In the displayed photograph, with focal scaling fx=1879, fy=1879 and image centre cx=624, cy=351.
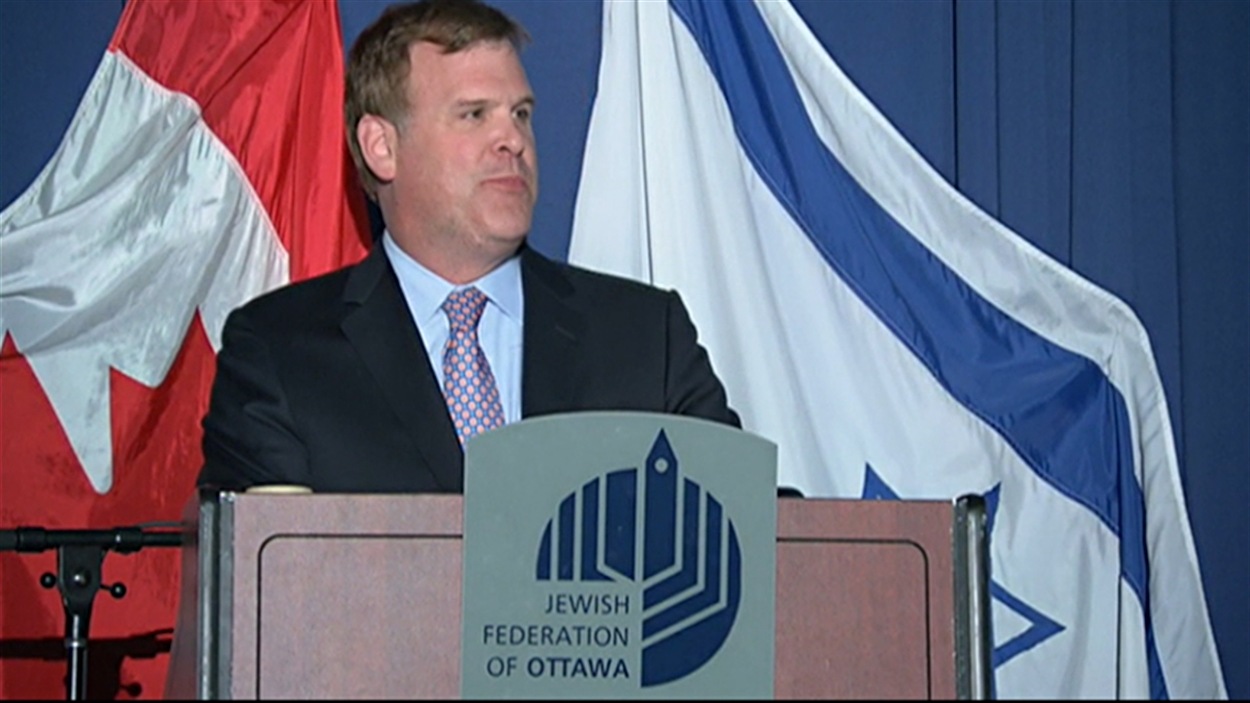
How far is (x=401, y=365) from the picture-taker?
2.26m

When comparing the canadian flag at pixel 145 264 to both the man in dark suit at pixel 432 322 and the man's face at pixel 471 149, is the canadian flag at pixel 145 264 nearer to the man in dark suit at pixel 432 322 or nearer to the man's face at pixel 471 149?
the man in dark suit at pixel 432 322

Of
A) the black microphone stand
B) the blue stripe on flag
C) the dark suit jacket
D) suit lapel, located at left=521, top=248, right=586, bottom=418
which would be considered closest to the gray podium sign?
the dark suit jacket

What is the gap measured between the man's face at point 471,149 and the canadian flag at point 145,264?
17.9 inches

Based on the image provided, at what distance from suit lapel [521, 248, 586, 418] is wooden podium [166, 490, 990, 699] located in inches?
26.6

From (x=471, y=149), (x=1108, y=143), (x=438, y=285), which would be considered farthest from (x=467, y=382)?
(x=1108, y=143)

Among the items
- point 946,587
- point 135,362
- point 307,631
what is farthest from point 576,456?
point 135,362

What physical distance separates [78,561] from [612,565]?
40.3 inches

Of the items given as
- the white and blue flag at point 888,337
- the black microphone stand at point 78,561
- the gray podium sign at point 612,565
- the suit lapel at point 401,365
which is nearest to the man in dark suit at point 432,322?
the suit lapel at point 401,365

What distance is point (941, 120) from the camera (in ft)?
10.6

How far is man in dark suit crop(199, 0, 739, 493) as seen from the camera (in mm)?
2199

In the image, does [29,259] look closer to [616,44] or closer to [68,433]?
[68,433]

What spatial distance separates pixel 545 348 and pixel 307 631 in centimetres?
81

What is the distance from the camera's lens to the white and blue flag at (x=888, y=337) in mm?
3021

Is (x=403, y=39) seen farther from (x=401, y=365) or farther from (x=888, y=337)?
(x=888, y=337)
